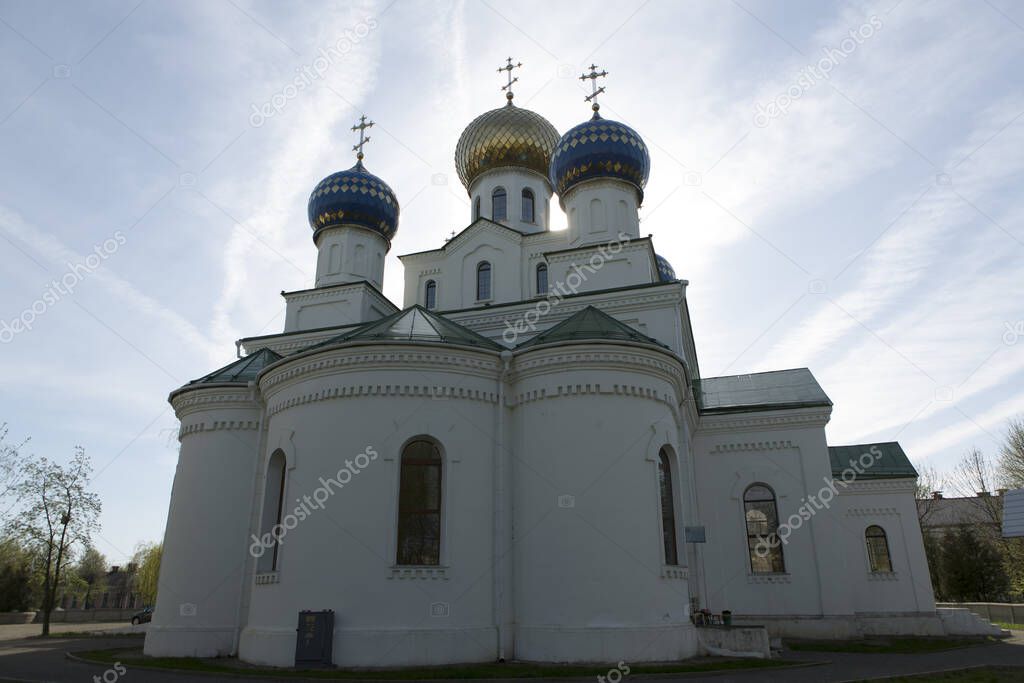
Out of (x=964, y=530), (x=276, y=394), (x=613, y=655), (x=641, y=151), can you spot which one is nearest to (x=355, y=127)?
(x=641, y=151)

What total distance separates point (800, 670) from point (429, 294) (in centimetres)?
1219

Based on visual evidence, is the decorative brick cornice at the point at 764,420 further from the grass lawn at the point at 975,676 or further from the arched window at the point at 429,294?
the arched window at the point at 429,294

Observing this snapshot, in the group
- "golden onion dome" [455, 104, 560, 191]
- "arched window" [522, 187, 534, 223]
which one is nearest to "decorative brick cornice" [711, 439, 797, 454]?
"arched window" [522, 187, 534, 223]

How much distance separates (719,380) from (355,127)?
41.2 ft

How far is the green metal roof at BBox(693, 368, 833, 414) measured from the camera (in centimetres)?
1586

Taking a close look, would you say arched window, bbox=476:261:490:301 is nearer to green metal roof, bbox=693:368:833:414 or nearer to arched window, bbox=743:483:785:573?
green metal roof, bbox=693:368:833:414

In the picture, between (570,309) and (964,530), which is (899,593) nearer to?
(570,309)

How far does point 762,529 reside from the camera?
594 inches

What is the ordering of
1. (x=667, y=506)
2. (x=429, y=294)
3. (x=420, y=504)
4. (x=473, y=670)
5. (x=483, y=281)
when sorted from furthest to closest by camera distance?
(x=429, y=294)
(x=483, y=281)
(x=667, y=506)
(x=420, y=504)
(x=473, y=670)

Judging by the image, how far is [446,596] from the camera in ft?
32.1

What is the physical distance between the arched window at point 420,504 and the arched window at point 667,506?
354 cm

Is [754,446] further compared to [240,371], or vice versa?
[754,446]

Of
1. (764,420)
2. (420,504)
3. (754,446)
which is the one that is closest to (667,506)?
(420,504)

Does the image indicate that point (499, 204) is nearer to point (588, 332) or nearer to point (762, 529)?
point (588, 332)
